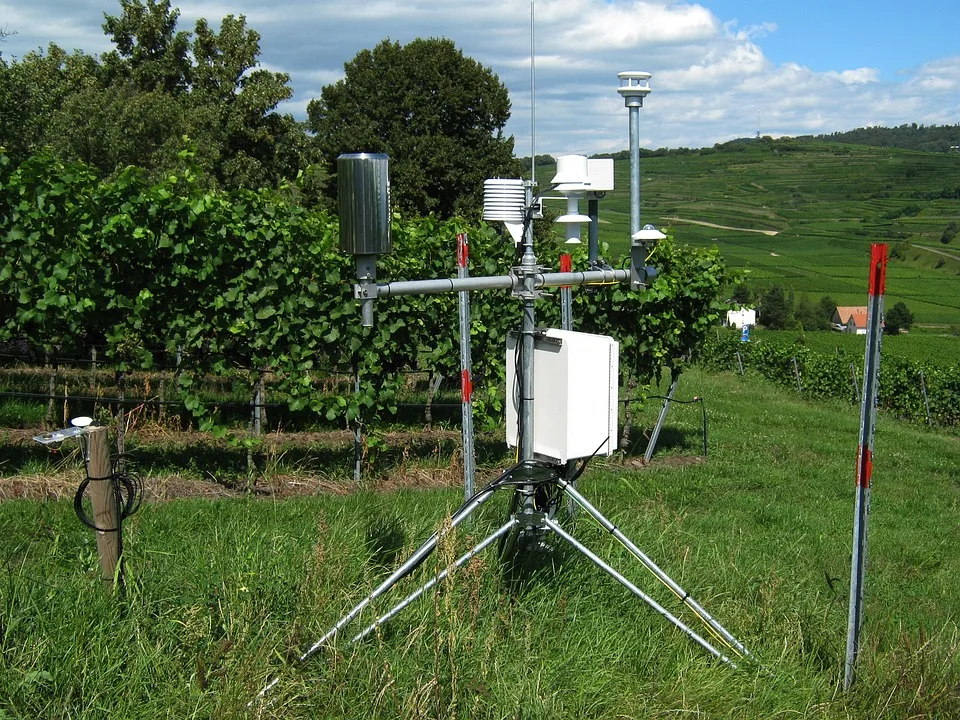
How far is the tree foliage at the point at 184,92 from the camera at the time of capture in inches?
845

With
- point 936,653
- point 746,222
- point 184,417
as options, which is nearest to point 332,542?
point 936,653

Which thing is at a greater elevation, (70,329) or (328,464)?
(70,329)

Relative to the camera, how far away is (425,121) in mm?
32531

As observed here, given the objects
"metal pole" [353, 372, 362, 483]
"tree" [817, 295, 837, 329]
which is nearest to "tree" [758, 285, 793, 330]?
"tree" [817, 295, 837, 329]

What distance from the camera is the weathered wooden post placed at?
12.7 feet

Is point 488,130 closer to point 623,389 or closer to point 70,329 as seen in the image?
point 623,389

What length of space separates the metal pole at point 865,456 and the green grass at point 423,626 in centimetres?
14

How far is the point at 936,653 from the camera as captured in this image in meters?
4.16

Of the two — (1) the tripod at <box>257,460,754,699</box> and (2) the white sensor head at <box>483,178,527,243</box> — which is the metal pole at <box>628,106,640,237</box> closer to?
(2) the white sensor head at <box>483,178,527,243</box>

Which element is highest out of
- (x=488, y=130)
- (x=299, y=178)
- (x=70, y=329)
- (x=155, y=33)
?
(x=155, y=33)

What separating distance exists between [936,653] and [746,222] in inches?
3266

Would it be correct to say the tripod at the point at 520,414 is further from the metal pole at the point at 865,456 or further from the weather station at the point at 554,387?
the metal pole at the point at 865,456

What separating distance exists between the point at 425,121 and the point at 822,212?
6857 centimetres

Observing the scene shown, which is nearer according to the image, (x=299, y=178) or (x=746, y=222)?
(x=299, y=178)
